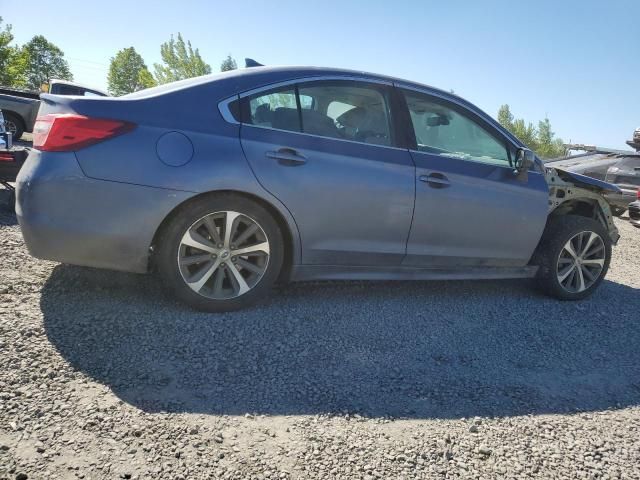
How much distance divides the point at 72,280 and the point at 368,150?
2.33 m

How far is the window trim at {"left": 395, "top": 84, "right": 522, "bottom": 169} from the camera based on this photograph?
3682 mm

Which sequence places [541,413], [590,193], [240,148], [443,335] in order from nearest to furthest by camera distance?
[541,413], [240,148], [443,335], [590,193]

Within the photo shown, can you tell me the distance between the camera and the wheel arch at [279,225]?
300 cm

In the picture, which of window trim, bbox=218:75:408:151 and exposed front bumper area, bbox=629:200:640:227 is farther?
exposed front bumper area, bbox=629:200:640:227

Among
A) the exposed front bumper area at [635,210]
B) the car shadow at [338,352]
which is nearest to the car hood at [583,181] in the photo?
the car shadow at [338,352]

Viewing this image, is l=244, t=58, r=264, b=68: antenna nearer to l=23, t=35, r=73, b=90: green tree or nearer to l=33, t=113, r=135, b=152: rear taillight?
l=33, t=113, r=135, b=152: rear taillight

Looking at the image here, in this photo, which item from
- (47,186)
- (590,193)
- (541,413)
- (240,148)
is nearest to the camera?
(541,413)

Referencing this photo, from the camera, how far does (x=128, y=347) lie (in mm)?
2643

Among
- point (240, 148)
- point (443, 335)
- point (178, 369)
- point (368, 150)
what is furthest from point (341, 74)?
point (178, 369)

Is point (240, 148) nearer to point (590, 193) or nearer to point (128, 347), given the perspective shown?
point (128, 347)

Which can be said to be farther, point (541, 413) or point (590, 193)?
point (590, 193)

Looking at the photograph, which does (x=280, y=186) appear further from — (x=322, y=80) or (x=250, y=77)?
(x=322, y=80)

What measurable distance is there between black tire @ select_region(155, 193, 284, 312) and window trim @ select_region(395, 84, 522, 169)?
1.30 meters

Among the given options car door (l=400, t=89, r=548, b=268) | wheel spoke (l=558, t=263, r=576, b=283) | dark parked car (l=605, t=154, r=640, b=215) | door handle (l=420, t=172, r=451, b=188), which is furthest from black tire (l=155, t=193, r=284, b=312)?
dark parked car (l=605, t=154, r=640, b=215)
